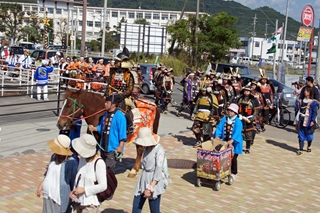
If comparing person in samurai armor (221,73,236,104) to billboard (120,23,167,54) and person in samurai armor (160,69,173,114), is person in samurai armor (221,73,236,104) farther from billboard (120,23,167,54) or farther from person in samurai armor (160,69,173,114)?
billboard (120,23,167,54)

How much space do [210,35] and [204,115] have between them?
106ft

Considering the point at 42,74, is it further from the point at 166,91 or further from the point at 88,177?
the point at 88,177

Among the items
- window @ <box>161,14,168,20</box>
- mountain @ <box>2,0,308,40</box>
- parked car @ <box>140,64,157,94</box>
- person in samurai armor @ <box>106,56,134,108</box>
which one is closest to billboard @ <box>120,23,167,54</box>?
parked car @ <box>140,64,157,94</box>

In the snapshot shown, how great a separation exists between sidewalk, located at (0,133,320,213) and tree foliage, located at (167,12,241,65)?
102 feet

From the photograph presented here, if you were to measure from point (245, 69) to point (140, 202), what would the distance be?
69.2 ft

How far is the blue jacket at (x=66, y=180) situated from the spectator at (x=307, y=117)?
9.59m

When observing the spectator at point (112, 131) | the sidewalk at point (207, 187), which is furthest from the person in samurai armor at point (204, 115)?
the spectator at point (112, 131)

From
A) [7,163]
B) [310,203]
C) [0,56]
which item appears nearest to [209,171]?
[310,203]

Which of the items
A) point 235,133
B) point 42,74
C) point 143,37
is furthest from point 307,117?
point 143,37

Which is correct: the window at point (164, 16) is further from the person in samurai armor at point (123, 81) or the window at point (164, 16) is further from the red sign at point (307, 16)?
the person in samurai armor at point (123, 81)

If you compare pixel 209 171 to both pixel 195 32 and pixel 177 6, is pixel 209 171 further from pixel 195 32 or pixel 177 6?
pixel 177 6

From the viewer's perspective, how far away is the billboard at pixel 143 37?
41562 mm

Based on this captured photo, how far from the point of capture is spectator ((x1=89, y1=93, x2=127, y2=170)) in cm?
816

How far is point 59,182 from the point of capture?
558 cm
